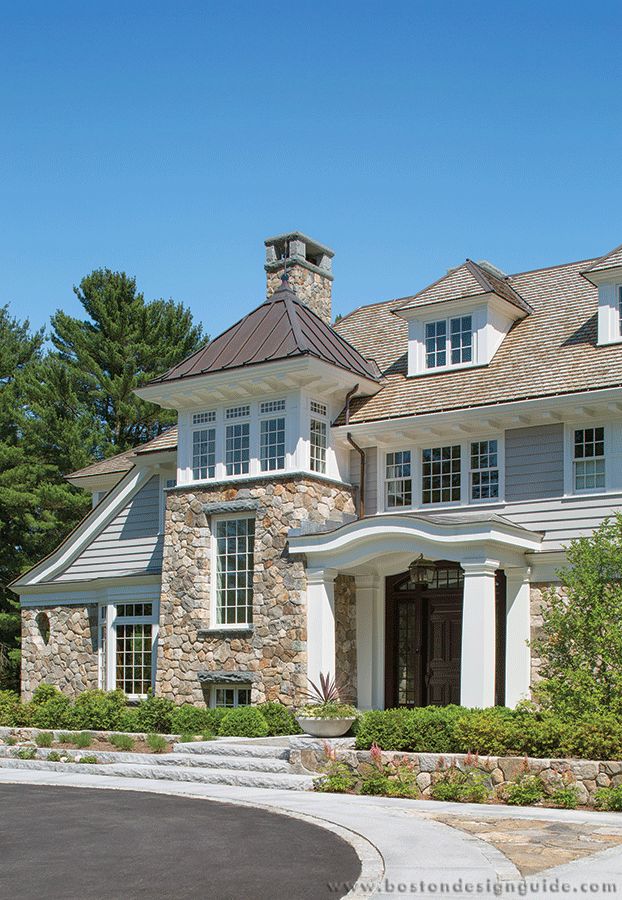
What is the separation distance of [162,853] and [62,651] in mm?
18088

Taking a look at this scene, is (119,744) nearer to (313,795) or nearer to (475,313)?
(313,795)

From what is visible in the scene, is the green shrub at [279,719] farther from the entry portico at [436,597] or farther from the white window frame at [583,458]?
the white window frame at [583,458]

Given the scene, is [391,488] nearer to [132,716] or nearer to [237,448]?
[237,448]

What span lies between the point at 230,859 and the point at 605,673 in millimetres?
8089

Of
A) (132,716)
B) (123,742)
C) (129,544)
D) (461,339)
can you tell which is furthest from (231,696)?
(461,339)

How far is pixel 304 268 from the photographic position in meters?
26.2

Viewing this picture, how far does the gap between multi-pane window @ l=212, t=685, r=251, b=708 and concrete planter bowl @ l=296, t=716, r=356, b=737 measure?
15.6 feet

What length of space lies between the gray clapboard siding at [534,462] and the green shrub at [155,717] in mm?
7339

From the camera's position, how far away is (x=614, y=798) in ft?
41.9

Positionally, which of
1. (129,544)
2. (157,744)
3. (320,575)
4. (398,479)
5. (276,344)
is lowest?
(157,744)

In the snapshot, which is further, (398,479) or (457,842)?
(398,479)

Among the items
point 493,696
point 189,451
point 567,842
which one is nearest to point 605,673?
point 493,696

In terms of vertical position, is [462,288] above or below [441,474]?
above

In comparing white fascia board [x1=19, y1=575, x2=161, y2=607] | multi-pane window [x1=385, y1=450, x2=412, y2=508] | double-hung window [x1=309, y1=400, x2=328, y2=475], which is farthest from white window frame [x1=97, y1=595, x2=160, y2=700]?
multi-pane window [x1=385, y1=450, x2=412, y2=508]
